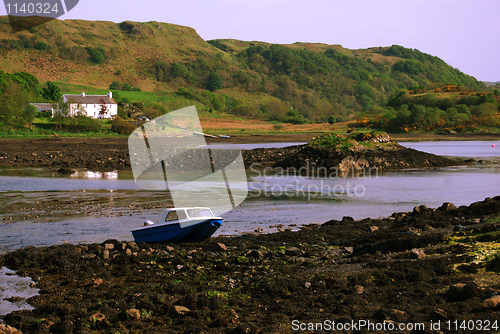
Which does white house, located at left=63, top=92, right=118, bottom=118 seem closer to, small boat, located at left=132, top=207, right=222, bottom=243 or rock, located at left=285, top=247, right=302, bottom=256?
small boat, located at left=132, top=207, right=222, bottom=243

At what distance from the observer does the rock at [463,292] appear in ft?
26.6

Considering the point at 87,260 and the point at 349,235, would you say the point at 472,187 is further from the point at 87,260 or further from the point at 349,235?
the point at 87,260

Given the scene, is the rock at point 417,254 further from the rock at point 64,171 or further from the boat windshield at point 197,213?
the rock at point 64,171

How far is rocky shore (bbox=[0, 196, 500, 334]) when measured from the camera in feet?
26.3

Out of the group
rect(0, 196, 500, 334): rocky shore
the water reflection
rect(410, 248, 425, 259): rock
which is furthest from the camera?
the water reflection

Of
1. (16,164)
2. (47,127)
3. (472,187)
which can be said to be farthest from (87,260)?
(47,127)

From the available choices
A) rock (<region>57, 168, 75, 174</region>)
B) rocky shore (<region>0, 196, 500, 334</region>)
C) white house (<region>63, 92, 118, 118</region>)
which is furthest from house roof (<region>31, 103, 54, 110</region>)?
rocky shore (<region>0, 196, 500, 334</region>)

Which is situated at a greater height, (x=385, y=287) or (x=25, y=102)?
(x=25, y=102)

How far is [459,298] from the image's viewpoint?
818 cm

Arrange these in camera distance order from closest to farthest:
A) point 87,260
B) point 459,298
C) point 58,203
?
point 459,298, point 87,260, point 58,203

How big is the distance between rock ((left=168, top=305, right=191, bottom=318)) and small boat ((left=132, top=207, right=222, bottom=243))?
5.49 meters

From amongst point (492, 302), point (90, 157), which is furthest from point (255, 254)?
point (90, 157)

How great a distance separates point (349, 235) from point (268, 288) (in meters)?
6.72

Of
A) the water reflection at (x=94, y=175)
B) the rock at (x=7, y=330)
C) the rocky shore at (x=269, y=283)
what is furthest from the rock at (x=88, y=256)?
the water reflection at (x=94, y=175)
